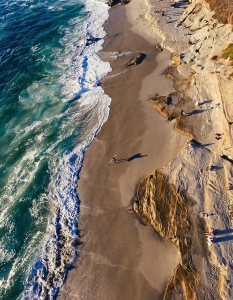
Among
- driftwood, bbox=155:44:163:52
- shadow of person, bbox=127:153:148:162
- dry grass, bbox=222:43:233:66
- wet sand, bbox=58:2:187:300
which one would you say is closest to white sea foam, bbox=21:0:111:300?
wet sand, bbox=58:2:187:300

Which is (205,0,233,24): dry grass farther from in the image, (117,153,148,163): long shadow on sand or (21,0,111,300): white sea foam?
(117,153,148,163): long shadow on sand

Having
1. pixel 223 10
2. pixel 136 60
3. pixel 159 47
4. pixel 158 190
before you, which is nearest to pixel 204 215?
pixel 158 190

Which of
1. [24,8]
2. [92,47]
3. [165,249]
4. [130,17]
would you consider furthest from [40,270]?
[24,8]

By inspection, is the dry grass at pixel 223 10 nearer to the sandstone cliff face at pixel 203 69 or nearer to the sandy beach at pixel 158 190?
the sandstone cliff face at pixel 203 69

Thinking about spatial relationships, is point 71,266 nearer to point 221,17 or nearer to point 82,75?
point 82,75

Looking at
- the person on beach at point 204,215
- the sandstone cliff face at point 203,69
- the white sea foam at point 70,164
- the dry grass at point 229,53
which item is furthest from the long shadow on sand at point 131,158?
the dry grass at point 229,53
